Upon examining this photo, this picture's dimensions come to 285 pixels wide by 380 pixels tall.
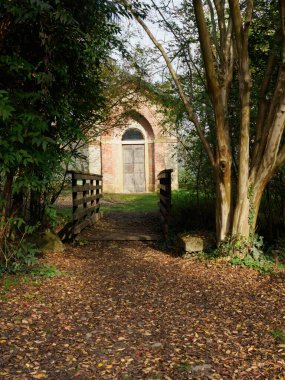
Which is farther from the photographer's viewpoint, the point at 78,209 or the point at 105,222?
the point at 105,222

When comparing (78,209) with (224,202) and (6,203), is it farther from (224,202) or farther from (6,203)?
(224,202)

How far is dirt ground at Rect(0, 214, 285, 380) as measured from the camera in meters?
2.97

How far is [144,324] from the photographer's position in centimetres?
383

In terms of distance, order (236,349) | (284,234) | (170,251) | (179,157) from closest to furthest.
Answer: (236,349) → (170,251) → (284,234) → (179,157)

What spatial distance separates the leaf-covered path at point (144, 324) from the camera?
117 inches

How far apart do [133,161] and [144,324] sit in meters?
17.5

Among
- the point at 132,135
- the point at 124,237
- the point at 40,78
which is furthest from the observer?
the point at 132,135

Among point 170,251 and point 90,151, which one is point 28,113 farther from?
point 90,151

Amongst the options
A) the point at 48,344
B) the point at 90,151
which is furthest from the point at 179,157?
the point at 90,151

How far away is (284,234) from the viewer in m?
7.61

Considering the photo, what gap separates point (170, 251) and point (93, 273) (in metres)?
1.93

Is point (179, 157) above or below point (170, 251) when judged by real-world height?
above

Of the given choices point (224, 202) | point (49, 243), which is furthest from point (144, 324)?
point (49, 243)

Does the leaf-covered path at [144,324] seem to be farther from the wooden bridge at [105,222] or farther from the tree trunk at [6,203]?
the wooden bridge at [105,222]
